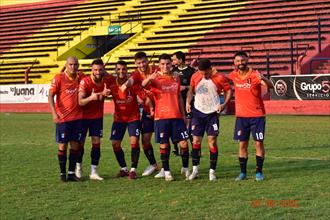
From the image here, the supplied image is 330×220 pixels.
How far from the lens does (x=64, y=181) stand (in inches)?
414

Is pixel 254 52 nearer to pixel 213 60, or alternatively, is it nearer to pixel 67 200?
pixel 213 60

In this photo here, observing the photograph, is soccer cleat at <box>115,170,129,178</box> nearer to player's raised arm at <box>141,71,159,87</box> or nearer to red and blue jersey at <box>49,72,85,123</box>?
red and blue jersey at <box>49,72,85,123</box>

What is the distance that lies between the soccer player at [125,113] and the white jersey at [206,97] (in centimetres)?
95

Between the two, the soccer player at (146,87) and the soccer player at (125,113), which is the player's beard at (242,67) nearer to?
the soccer player at (146,87)

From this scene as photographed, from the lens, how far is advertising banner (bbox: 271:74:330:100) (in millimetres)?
25906

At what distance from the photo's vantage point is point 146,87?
10.4m

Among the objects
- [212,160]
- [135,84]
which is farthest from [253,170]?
[135,84]

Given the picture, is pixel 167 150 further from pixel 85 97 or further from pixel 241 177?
pixel 85 97

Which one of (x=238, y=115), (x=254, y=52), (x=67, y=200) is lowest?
(x=67, y=200)

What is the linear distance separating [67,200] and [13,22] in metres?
43.0

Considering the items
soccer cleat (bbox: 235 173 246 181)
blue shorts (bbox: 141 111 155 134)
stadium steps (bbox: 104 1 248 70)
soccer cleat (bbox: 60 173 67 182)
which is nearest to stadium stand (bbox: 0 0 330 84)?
stadium steps (bbox: 104 1 248 70)

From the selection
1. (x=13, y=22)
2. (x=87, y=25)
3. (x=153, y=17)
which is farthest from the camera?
(x=13, y=22)

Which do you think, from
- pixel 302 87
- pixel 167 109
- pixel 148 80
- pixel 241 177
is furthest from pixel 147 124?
pixel 302 87

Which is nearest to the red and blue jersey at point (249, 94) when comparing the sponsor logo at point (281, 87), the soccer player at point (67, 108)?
the soccer player at point (67, 108)
